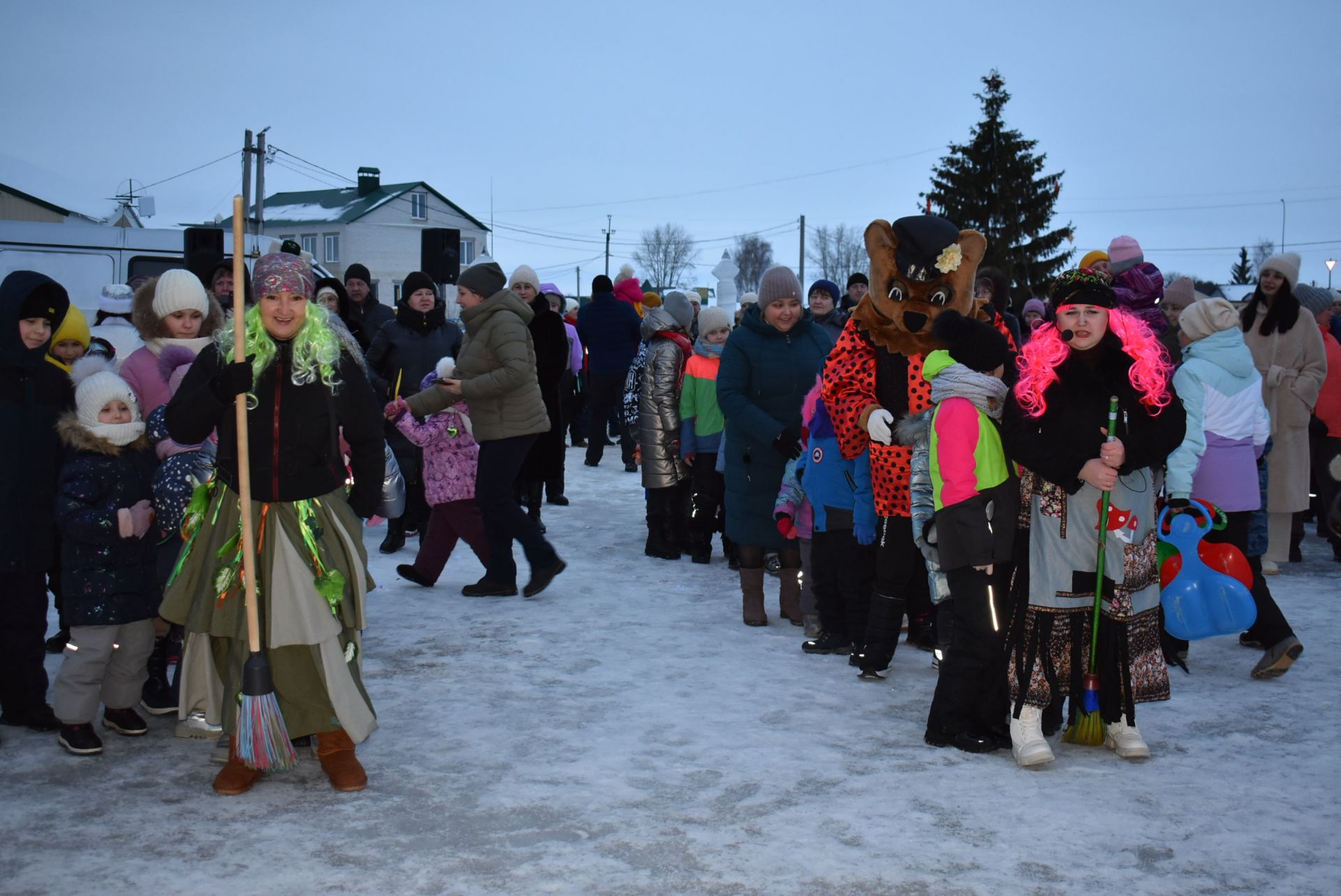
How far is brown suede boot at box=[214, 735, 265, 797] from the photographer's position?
13.4ft

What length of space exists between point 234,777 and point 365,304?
6778 mm

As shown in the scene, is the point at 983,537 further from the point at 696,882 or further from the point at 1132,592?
the point at 696,882

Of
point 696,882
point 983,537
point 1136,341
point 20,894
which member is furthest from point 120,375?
point 1136,341

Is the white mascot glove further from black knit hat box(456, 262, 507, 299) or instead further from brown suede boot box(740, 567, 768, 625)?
black knit hat box(456, 262, 507, 299)

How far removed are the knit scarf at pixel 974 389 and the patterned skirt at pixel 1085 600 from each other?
30cm

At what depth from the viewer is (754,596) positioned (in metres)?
6.65

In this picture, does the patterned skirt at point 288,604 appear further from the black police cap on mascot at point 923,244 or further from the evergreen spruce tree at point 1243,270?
the evergreen spruce tree at point 1243,270

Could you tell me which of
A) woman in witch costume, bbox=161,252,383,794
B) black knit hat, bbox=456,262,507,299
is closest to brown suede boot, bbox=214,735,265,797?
woman in witch costume, bbox=161,252,383,794

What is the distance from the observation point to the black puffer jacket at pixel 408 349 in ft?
28.0

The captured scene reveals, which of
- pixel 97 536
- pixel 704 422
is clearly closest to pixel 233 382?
pixel 97 536

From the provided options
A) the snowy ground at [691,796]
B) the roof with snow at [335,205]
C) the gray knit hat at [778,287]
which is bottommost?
the snowy ground at [691,796]

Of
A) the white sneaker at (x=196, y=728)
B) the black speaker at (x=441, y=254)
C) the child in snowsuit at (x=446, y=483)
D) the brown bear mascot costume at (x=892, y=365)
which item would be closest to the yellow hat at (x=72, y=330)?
the white sneaker at (x=196, y=728)

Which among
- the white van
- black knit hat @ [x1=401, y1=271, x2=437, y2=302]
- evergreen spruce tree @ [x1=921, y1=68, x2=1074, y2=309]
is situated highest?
evergreen spruce tree @ [x1=921, y1=68, x2=1074, y2=309]

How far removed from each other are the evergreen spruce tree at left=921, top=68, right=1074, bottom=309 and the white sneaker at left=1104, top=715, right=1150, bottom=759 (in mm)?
32201
